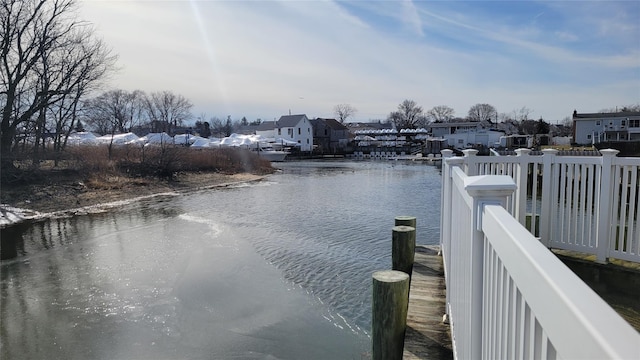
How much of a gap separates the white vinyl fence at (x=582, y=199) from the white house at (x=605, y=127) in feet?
165

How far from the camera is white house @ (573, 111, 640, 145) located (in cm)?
4869

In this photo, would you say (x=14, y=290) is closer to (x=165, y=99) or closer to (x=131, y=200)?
(x=131, y=200)

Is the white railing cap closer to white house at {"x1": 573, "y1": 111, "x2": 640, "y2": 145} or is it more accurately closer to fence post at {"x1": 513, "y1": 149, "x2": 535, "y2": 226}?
fence post at {"x1": 513, "y1": 149, "x2": 535, "y2": 226}

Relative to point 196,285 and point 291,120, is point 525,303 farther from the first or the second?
point 291,120

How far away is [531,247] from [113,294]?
7.23 meters

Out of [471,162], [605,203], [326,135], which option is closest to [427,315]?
[471,162]

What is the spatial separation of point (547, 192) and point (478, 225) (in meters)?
4.53

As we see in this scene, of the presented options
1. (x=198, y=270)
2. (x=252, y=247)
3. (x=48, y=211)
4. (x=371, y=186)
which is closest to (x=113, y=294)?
(x=198, y=270)

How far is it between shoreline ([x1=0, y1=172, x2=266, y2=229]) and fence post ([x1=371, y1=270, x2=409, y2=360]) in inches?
502

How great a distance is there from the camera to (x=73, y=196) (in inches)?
673

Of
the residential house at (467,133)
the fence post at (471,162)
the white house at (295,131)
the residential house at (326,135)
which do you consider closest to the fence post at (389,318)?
the fence post at (471,162)

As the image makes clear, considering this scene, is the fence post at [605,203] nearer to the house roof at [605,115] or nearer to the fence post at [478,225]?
the fence post at [478,225]

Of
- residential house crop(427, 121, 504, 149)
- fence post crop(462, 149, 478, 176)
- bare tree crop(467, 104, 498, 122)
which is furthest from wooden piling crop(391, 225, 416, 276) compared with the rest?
bare tree crop(467, 104, 498, 122)

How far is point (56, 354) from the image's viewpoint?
5.04 metres
